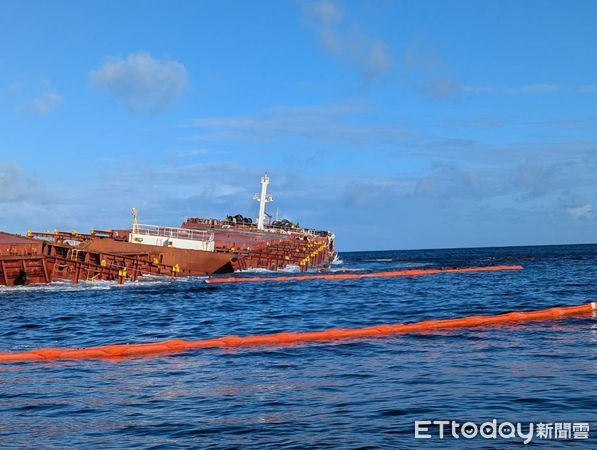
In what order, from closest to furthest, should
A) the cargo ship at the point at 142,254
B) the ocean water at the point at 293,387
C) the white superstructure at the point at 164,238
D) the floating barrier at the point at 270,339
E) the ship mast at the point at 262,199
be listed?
the ocean water at the point at 293,387 < the floating barrier at the point at 270,339 < the cargo ship at the point at 142,254 < the white superstructure at the point at 164,238 < the ship mast at the point at 262,199

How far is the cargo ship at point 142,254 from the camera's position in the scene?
3788 cm

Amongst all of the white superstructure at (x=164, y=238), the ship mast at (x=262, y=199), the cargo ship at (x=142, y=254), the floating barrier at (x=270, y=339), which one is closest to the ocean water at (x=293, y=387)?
the floating barrier at (x=270, y=339)

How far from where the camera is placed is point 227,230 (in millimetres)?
72438

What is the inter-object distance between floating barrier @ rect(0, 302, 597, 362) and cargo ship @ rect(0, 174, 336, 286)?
25.1 m

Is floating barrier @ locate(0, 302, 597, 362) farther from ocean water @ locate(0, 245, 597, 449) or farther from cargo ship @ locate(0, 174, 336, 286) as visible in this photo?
cargo ship @ locate(0, 174, 336, 286)

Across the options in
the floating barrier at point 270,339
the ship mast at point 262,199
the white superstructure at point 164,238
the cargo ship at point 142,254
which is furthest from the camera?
the ship mast at point 262,199

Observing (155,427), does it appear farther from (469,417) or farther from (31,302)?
(31,302)

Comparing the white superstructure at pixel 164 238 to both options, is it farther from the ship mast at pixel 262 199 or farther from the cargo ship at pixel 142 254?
the ship mast at pixel 262 199

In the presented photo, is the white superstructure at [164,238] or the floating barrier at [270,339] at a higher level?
the white superstructure at [164,238]

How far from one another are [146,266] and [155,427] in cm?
3848

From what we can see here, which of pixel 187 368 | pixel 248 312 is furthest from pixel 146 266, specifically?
pixel 187 368

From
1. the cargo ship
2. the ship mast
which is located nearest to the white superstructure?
the cargo ship

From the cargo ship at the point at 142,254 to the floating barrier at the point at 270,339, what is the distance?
988 inches

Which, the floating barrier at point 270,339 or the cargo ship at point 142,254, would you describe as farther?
the cargo ship at point 142,254
